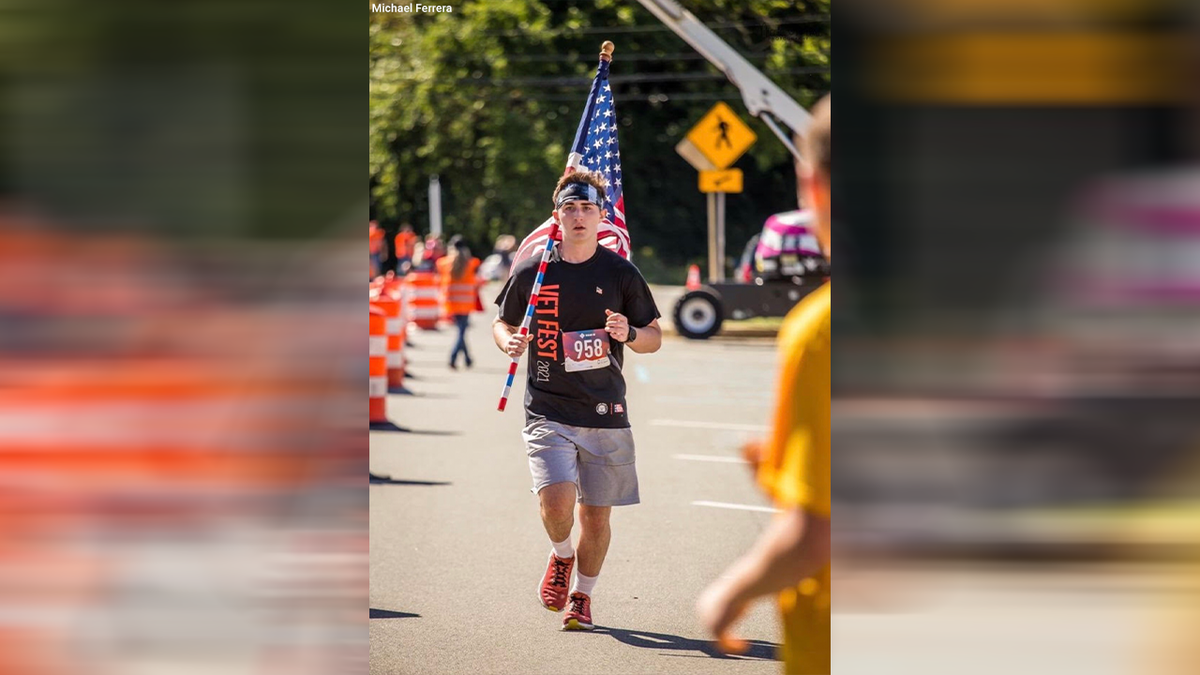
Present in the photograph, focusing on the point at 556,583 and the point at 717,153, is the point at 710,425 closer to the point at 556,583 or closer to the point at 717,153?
the point at 556,583

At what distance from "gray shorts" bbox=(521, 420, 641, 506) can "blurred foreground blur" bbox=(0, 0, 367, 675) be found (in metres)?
1.65

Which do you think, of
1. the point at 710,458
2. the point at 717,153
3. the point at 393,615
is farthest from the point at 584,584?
the point at 710,458

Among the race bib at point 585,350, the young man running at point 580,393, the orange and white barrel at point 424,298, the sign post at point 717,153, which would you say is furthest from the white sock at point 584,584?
the orange and white barrel at point 424,298

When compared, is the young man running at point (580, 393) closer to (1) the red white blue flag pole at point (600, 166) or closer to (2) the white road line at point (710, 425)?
(1) the red white blue flag pole at point (600, 166)

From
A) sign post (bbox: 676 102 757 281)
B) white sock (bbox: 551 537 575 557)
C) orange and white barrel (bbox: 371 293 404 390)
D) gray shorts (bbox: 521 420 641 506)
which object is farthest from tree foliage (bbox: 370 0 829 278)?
orange and white barrel (bbox: 371 293 404 390)

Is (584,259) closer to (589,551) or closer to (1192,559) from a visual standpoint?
(589,551)

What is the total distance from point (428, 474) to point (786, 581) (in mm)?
4045

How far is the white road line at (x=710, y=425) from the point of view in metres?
5.31

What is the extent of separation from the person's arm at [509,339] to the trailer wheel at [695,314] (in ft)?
1.75

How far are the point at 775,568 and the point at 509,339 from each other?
1.72m

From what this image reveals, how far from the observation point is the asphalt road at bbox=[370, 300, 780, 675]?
3861mm

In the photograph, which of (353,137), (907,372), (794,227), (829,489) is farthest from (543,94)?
(907,372)

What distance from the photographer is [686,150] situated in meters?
3.75

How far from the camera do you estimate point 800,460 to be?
2691 millimetres
